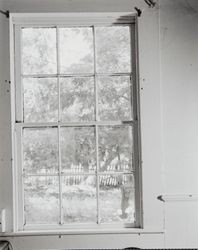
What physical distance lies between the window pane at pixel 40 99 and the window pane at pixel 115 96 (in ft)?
1.27

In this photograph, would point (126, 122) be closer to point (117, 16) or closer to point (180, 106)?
point (180, 106)

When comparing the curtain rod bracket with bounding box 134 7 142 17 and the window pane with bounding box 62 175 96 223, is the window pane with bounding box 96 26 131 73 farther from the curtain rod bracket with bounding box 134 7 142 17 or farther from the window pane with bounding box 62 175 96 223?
the window pane with bounding box 62 175 96 223

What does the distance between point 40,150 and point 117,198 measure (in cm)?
75

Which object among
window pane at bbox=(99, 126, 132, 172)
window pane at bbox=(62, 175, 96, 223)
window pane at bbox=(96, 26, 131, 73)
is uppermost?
window pane at bbox=(96, 26, 131, 73)

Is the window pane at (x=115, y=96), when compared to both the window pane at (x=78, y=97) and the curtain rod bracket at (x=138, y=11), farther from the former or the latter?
the curtain rod bracket at (x=138, y=11)

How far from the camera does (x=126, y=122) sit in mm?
2816

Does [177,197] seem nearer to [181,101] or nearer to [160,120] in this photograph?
[160,120]

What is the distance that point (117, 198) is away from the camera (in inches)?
111

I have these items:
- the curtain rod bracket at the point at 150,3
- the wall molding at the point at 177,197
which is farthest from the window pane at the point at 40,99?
the wall molding at the point at 177,197

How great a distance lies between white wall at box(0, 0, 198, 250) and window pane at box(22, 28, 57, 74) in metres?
0.17

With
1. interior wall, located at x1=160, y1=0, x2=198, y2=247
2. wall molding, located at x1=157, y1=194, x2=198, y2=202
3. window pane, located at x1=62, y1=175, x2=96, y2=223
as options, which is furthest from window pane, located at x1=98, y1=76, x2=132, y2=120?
wall molding, located at x1=157, y1=194, x2=198, y2=202

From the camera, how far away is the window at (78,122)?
2809 mm

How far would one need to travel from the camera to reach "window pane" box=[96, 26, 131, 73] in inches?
112

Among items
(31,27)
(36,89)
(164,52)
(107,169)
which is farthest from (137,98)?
(31,27)
